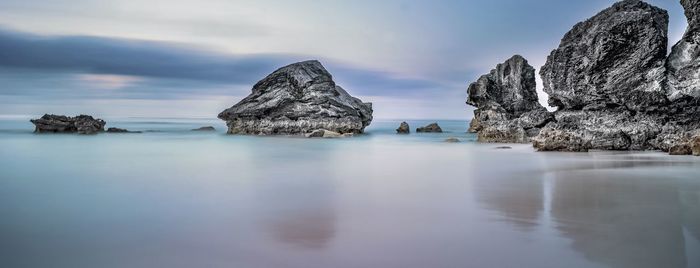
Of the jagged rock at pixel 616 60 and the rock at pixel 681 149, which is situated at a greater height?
the jagged rock at pixel 616 60

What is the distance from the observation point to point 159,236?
14.6 ft

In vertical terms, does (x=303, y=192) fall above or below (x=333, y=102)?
below

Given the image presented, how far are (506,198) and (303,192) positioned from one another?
3161 mm

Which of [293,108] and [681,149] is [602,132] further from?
[293,108]

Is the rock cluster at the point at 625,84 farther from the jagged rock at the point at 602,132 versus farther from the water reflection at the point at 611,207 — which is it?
the water reflection at the point at 611,207

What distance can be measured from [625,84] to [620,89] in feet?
0.72

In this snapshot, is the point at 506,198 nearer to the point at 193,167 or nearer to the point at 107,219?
the point at 107,219

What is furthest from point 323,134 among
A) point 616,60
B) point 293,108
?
point 616,60

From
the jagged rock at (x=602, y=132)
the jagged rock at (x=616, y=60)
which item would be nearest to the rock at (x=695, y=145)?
the jagged rock at (x=616, y=60)

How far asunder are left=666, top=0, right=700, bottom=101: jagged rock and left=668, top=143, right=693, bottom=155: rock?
6.64 feet

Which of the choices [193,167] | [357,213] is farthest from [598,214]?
[193,167]

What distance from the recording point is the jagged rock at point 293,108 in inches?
1262

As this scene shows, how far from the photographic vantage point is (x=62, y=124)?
3153 cm

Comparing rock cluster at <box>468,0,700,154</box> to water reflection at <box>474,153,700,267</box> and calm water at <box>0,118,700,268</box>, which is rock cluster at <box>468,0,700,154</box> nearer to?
water reflection at <box>474,153,700,267</box>
